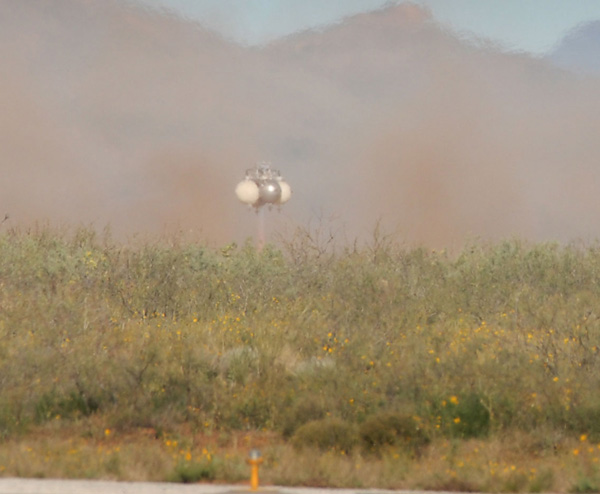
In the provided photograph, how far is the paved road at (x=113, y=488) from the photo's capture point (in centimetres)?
840

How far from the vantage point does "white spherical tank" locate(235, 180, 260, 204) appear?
108ft

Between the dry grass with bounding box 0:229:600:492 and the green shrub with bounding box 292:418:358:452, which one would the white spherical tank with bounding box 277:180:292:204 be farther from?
the green shrub with bounding box 292:418:358:452

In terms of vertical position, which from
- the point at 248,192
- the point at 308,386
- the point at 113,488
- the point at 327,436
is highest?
the point at 248,192

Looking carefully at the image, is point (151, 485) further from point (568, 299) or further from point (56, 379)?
point (568, 299)

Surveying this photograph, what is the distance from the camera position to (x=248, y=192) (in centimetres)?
3281

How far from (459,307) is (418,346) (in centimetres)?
660

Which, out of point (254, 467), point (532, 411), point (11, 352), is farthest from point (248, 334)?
point (254, 467)

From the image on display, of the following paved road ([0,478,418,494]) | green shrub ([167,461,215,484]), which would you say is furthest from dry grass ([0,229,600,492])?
paved road ([0,478,418,494])

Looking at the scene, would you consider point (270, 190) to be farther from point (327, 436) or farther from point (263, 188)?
point (327, 436)

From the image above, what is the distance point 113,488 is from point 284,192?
989 inches

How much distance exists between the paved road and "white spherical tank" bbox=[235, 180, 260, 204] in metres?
24.2

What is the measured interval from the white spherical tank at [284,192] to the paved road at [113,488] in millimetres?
24524

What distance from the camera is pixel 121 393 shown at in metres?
12.8

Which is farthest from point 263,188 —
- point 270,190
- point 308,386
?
point 308,386
